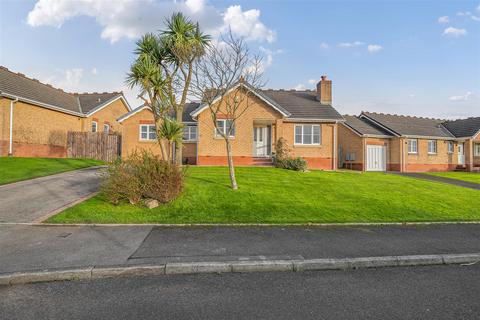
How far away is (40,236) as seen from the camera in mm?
6570

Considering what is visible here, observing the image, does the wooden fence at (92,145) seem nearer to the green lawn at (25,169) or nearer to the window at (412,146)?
the green lawn at (25,169)

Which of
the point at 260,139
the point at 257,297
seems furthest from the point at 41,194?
the point at 260,139

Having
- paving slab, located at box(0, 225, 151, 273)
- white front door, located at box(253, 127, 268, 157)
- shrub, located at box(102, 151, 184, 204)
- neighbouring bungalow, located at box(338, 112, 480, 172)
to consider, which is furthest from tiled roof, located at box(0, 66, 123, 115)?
neighbouring bungalow, located at box(338, 112, 480, 172)

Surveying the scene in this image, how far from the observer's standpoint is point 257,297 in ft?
13.3

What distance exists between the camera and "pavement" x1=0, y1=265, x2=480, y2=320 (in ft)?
11.9

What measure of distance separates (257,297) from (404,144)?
27130 mm

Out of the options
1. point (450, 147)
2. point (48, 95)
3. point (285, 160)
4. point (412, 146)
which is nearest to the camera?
point (285, 160)

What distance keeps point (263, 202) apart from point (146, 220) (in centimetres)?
387

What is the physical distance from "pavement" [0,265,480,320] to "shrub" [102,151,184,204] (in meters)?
4.77

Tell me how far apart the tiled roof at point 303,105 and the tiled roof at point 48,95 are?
17217 mm

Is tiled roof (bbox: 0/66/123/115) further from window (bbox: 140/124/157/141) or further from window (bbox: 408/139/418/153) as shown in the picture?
window (bbox: 408/139/418/153)

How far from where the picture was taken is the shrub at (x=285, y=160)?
18031 mm

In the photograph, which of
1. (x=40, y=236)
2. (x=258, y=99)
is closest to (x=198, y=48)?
(x=258, y=99)

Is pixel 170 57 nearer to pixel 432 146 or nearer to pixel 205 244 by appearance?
pixel 205 244
